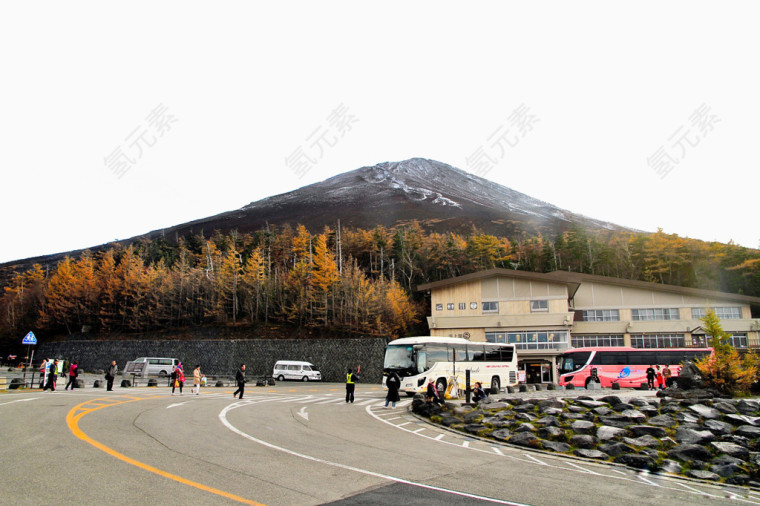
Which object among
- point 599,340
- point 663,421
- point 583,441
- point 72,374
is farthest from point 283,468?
point 599,340

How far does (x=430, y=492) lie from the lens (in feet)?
22.5

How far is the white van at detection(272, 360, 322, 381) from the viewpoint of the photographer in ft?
141

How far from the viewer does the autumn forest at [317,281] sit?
183 feet

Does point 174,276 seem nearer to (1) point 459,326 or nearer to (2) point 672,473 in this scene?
(1) point 459,326

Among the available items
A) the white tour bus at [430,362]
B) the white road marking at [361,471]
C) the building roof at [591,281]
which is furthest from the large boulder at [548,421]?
the building roof at [591,281]

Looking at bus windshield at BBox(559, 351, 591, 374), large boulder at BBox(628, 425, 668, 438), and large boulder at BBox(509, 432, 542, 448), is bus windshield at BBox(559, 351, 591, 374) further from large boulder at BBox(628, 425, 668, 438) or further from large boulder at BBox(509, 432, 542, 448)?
large boulder at BBox(509, 432, 542, 448)

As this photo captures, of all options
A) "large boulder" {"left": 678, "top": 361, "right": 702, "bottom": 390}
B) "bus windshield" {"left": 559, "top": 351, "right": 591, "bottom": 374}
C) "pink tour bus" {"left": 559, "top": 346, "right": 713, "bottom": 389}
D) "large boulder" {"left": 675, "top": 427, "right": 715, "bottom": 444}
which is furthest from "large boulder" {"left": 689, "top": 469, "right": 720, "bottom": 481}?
"bus windshield" {"left": 559, "top": 351, "right": 591, "bottom": 374}

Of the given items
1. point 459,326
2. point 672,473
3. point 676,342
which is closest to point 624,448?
point 672,473

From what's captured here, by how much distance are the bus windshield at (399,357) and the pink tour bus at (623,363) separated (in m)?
14.4

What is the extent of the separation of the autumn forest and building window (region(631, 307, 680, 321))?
2061 cm

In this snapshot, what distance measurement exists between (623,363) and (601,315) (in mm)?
17728

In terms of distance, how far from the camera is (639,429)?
12.2 m

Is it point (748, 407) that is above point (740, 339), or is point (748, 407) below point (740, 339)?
below

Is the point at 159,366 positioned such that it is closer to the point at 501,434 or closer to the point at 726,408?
the point at 501,434
